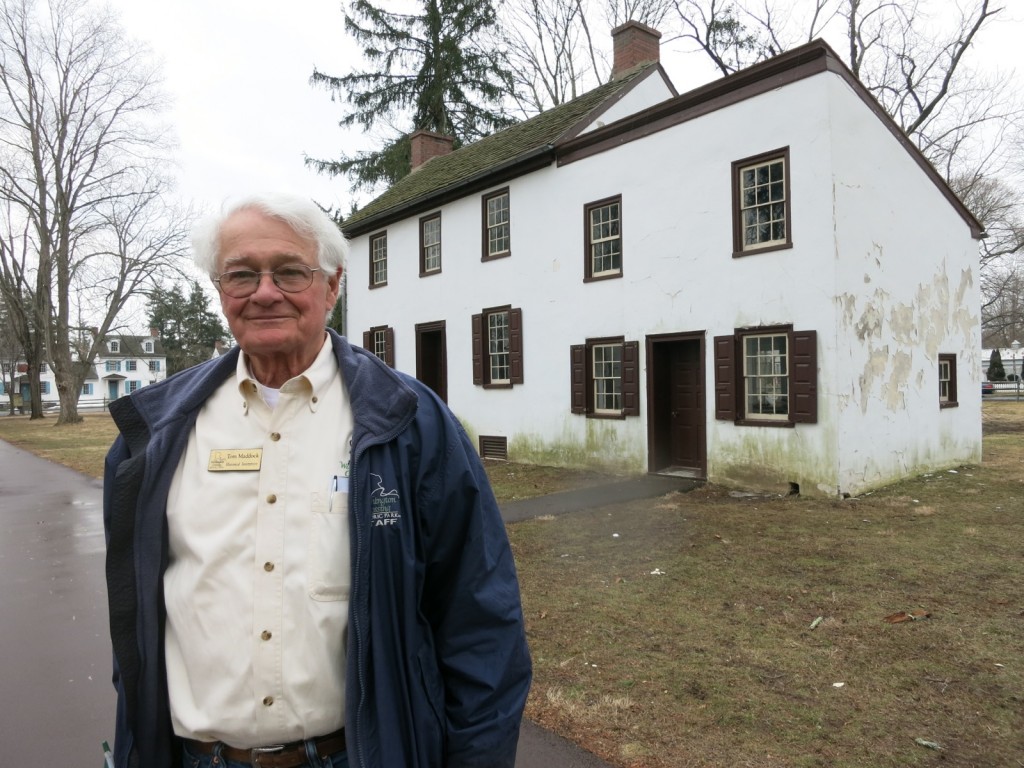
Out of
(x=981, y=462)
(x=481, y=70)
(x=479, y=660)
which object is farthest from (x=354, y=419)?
(x=481, y=70)

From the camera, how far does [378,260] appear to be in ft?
64.3

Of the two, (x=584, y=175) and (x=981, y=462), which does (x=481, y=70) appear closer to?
(x=584, y=175)

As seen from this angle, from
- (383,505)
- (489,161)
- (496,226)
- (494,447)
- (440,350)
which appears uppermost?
(489,161)

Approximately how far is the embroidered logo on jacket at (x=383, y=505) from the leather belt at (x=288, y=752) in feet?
1.77

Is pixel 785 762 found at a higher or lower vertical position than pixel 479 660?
lower

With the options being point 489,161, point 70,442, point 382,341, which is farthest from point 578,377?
point 70,442

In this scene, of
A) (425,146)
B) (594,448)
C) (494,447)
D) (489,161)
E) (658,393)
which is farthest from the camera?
(425,146)

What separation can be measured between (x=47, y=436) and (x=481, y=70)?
70.8 ft

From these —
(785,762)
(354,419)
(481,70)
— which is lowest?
(785,762)

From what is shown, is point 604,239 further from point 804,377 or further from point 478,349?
point 804,377

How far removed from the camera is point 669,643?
15.5 feet

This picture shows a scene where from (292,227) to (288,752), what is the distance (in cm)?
136

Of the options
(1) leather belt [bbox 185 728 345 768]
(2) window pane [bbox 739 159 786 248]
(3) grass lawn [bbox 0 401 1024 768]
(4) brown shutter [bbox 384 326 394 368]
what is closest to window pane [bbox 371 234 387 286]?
(4) brown shutter [bbox 384 326 394 368]

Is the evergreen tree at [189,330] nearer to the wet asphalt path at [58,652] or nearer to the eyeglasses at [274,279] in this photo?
the wet asphalt path at [58,652]
